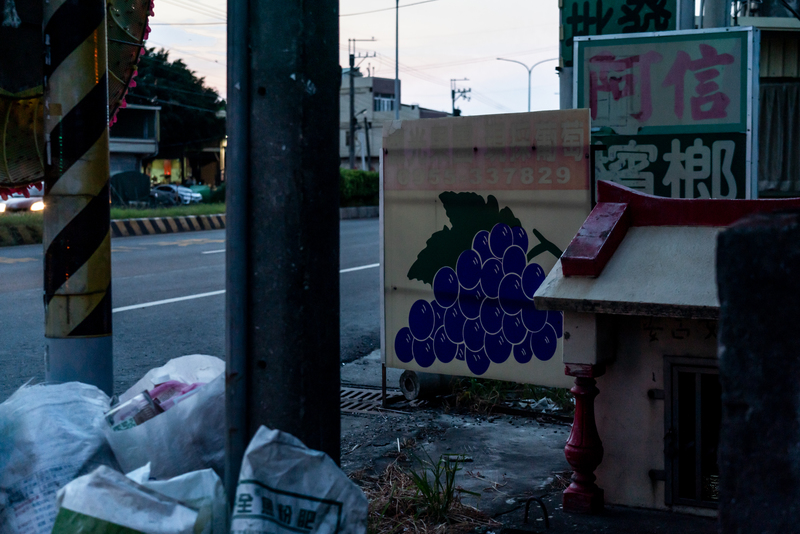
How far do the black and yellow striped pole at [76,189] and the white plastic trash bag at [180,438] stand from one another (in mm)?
641

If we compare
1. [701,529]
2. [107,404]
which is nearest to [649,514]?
[701,529]

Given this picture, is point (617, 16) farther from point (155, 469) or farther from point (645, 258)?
point (155, 469)

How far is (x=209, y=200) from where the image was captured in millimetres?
38312

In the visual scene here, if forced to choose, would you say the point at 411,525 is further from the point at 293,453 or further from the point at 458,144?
the point at 458,144

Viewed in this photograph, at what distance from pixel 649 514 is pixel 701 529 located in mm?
204

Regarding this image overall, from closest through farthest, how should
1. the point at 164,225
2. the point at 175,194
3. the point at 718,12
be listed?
the point at 718,12
the point at 164,225
the point at 175,194

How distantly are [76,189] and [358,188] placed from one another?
96.1 feet

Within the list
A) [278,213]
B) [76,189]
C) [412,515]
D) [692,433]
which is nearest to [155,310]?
[76,189]

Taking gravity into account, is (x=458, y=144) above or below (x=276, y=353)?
above

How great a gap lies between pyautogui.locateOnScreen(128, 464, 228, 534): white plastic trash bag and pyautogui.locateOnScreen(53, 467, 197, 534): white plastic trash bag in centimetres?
6

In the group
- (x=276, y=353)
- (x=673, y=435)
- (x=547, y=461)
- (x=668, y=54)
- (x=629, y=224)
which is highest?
(x=668, y=54)

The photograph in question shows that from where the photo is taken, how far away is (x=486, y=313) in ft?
15.0

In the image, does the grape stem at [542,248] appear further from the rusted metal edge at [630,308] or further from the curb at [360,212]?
the curb at [360,212]

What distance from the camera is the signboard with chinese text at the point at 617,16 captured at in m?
5.71
